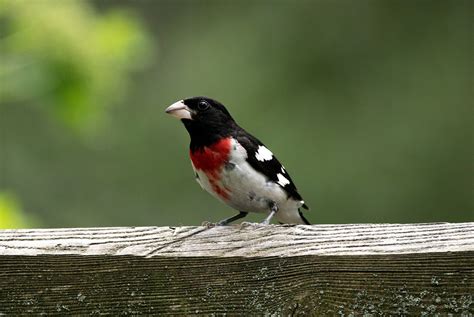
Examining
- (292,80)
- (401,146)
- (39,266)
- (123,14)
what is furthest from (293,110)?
(39,266)

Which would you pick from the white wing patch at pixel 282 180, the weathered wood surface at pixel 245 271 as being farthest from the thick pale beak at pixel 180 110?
the weathered wood surface at pixel 245 271

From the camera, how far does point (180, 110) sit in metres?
3.86

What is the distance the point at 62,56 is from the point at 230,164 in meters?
0.80

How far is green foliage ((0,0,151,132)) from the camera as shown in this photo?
12.3 ft

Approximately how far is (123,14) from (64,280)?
2.08 metres

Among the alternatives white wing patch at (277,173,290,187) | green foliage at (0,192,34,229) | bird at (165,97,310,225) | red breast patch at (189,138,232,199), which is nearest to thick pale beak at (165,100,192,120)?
bird at (165,97,310,225)

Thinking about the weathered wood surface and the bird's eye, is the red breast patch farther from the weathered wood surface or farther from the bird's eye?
the weathered wood surface

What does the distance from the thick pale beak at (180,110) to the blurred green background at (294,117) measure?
466cm

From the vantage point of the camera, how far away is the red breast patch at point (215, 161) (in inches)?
150

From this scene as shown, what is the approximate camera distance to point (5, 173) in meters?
8.57

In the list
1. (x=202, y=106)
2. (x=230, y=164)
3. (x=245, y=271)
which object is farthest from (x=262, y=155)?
(x=245, y=271)

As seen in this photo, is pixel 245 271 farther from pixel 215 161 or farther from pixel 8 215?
pixel 215 161

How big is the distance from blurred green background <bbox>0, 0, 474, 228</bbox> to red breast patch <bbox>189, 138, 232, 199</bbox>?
472cm

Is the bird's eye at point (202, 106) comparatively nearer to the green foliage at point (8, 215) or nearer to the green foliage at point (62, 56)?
the green foliage at point (62, 56)
